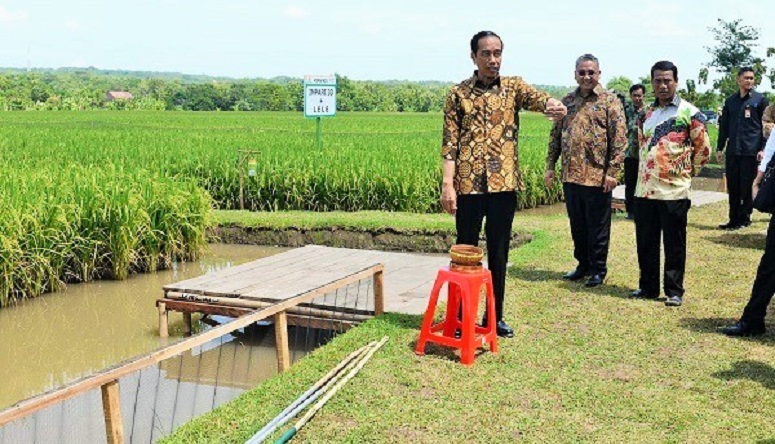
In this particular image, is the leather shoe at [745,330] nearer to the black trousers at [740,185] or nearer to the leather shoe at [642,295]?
the leather shoe at [642,295]

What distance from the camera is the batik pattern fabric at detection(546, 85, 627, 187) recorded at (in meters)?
7.18

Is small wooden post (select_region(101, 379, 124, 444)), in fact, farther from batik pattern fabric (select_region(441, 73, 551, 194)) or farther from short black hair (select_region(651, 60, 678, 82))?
short black hair (select_region(651, 60, 678, 82))

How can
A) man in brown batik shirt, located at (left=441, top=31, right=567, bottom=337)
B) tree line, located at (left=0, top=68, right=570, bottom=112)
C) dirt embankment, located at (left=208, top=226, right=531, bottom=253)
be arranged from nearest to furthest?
man in brown batik shirt, located at (left=441, top=31, right=567, bottom=337) → dirt embankment, located at (left=208, top=226, right=531, bottom=253) → tree line, located at (left=0, top=68, right=570, bottom=112)

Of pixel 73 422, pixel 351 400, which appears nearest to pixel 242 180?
pixel 73 422

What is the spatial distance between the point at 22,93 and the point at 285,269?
3616 inches

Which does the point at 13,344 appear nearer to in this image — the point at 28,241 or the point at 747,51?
the point at 28,241

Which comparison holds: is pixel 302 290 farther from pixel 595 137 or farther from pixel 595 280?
pixel 595 137

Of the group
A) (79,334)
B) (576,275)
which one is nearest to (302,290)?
(79,334)

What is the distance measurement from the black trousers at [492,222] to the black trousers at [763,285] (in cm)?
165

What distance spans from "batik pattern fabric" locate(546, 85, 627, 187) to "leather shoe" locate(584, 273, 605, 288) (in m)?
0.78

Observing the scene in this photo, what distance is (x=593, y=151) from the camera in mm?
7207

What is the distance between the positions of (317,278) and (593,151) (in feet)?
8.27

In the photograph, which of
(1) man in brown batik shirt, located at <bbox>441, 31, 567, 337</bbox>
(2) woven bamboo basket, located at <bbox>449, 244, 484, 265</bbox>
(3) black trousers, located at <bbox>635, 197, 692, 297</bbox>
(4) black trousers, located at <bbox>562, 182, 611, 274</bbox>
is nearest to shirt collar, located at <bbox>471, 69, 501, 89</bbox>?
(1) man in brown batik shirt, located at <bbox>441, 31, 567, 337</bbox>

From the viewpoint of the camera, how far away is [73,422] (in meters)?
5.32
